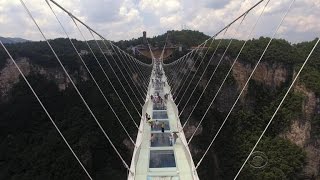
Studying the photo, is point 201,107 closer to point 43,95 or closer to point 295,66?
point 295,66

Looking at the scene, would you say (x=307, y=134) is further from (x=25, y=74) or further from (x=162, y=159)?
(x=25, y=74)

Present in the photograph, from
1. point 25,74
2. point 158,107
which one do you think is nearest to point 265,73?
point 25,74

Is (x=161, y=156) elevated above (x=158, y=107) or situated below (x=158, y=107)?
below

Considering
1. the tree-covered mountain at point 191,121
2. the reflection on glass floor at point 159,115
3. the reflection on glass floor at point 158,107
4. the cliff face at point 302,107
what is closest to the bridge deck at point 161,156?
the reflection on glass floor at point 159,115

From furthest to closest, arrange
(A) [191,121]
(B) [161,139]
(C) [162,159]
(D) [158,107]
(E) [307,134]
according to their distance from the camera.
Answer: (A) [191,121], (E) [307,134], (D) [158,107], (B) [161,139], (C) [162,159]

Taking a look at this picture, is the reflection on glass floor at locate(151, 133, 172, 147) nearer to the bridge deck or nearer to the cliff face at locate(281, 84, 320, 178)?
the bridge deck

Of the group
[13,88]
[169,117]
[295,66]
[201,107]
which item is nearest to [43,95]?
[13,88]

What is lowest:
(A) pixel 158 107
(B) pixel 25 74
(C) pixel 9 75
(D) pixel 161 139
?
(D) pixel 161 139
